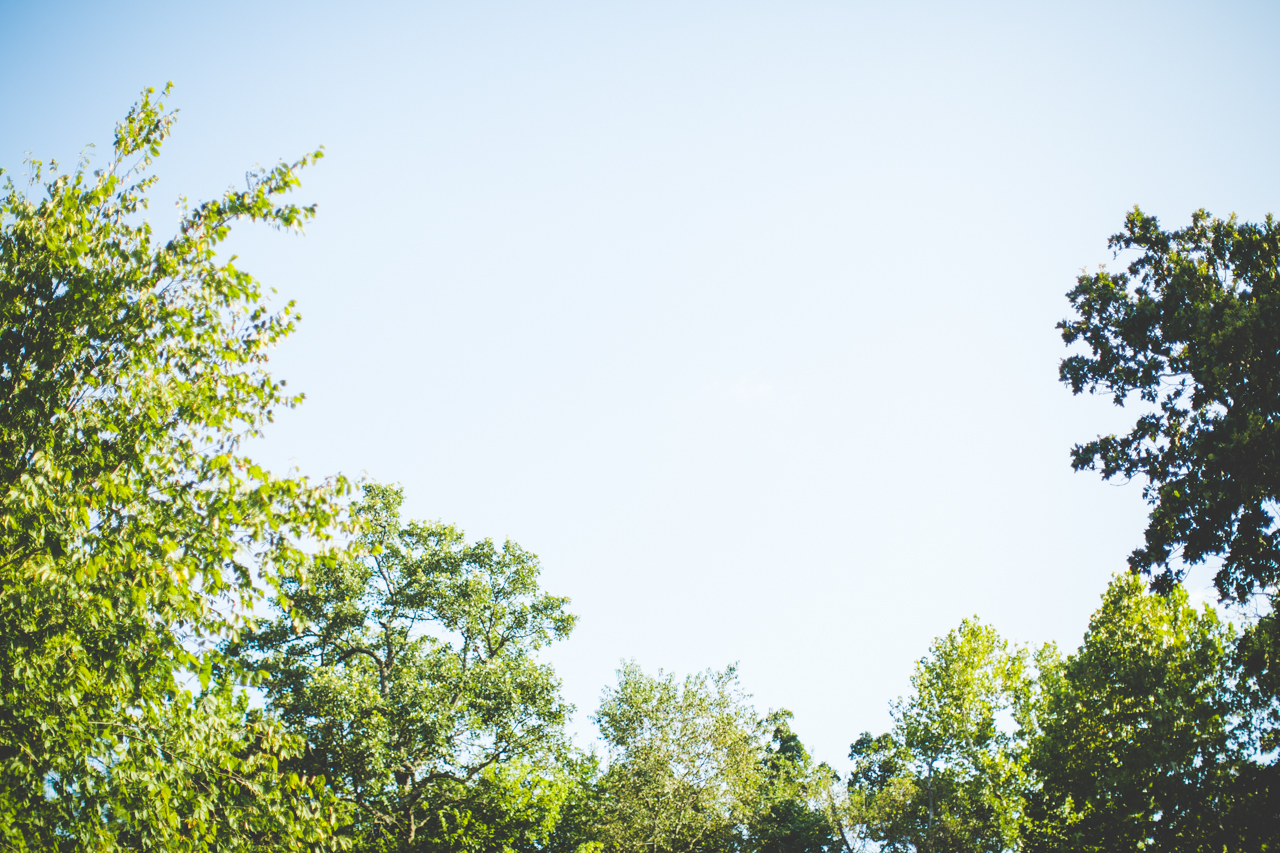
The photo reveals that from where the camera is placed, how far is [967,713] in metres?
31.4

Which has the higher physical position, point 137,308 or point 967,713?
point 967,713

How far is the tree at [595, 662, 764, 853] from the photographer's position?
1078 inches

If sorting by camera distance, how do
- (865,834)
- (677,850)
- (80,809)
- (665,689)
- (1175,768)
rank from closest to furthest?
(80,809)
(1175,768)
(677,850)
(665,689)
(865,834)

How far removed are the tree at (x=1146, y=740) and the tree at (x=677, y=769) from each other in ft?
40.3

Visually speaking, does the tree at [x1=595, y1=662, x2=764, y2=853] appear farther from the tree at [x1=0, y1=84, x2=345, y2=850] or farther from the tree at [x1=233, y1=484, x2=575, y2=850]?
the tree at [x1=0, y1=84, x2=345, y2=850]

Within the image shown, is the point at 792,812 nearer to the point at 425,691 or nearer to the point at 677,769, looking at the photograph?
the point at 677,769

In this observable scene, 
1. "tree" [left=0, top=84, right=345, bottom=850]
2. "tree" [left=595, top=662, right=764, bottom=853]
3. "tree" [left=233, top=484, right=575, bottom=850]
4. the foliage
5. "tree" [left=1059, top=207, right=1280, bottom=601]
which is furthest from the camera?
the foliage

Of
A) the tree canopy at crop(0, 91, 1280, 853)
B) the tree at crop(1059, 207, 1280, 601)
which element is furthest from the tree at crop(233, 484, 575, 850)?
the tree at crop(1059, 207, 1280, 601)

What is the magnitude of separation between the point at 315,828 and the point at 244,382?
593cm

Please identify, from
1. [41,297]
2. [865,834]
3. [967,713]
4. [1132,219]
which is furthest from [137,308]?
[865,834]

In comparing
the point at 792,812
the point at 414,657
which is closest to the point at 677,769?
the point at 414,657

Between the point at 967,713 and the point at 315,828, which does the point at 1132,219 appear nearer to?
the point at 315,828

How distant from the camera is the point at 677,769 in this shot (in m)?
28.4

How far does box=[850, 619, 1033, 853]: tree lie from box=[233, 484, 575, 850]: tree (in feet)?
62.6
